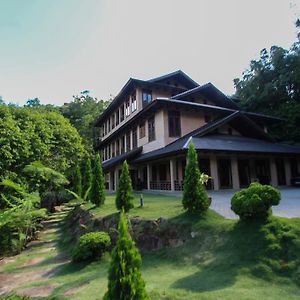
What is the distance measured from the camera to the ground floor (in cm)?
1966

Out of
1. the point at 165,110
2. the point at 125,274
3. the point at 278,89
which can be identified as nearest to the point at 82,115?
the point at 165,110

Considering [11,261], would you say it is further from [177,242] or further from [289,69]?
[289,69]

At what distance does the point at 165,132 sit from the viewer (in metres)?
22.0

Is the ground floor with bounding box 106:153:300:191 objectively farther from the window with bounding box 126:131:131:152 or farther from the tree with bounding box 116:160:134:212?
the tree with bounding box 116:160:134:212

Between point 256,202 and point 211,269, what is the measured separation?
7.34 ft

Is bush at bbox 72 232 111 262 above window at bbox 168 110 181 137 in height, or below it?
below

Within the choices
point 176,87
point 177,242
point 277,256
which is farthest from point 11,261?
point 176,87

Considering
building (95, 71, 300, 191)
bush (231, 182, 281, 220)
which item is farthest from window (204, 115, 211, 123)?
bush (231, 182, 281, 220)

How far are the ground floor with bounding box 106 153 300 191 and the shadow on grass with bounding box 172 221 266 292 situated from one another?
451 inches

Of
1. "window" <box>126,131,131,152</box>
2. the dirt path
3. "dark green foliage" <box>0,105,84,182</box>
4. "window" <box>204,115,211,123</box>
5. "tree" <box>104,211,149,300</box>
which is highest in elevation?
"window" <box>204,115,211,123</box>

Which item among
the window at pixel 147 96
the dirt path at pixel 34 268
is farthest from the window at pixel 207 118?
the dirt path at pixel 34 268

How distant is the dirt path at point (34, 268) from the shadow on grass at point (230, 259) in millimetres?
3798

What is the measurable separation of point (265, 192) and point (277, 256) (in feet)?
5.99

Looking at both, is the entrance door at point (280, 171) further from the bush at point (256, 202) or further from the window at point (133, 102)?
the bush at point (256, 202)
